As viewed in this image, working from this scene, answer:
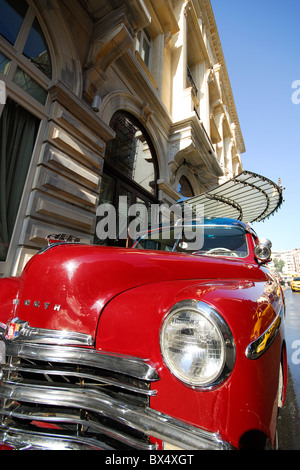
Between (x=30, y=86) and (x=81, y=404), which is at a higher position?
(x=30, y=86)

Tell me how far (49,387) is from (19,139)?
12.2 feet

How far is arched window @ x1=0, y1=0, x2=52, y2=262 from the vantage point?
3211mm

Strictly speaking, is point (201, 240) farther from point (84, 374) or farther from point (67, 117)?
point (67, 117)

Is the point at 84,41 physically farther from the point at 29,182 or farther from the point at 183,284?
the point at 183,284

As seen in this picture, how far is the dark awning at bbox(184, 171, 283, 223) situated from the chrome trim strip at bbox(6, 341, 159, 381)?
20.2 feet

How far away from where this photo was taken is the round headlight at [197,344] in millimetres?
739

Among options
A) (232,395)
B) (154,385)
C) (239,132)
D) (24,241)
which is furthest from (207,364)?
(239,132)

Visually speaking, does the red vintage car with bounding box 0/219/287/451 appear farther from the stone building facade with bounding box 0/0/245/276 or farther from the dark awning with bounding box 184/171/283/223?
the dark awning with bounding box 184/171/283/223

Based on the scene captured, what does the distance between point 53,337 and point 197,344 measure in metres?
0.63

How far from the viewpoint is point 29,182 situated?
3.43m

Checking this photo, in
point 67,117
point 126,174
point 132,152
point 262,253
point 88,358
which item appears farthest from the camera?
point 132,152

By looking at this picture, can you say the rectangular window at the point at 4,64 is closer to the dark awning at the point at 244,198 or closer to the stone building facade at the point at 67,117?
the stone building facade at the point at 67,117

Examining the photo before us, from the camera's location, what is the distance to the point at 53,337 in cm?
98

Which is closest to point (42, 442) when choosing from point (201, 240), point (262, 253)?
point (262, 253)
